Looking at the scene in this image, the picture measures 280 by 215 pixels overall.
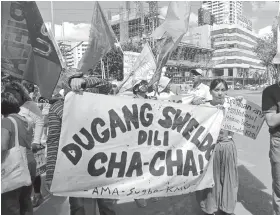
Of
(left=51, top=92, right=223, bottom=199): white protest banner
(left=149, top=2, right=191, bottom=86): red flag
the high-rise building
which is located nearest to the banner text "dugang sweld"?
(left=51, top=92, right=223, bottom=199): white protest banner

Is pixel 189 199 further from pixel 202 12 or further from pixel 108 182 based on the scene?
pixel 202 12

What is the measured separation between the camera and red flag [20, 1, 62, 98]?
2.77 m

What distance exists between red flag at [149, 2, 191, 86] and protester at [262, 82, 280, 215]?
1.23 metres

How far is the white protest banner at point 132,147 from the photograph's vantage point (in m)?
2.81

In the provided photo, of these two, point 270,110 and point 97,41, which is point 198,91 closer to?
point 97,41

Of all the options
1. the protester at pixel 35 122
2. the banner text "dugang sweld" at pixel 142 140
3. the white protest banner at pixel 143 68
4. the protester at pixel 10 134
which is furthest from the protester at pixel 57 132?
the white protest banner at pixel 143 68

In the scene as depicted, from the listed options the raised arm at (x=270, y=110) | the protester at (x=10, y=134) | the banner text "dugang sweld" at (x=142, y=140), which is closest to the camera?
the protester at (x=10, y=134)

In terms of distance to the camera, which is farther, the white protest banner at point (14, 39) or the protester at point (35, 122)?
the protester at point (35, 122)

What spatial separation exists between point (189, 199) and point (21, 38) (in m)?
3.12

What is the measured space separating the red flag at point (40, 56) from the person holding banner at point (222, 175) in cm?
184

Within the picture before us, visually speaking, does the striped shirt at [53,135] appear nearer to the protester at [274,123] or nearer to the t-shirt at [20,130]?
the t-shirt at [20,130]

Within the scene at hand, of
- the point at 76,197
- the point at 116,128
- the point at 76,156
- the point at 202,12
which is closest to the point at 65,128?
the point at 76,156

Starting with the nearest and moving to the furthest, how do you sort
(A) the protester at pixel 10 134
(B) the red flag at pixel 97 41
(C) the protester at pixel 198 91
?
(A) the protester at pixel 10 134
(C) the protester at pixel 198 91
(B) the red flag at pixel 97 41

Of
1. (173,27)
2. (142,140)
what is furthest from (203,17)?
(142,140)
